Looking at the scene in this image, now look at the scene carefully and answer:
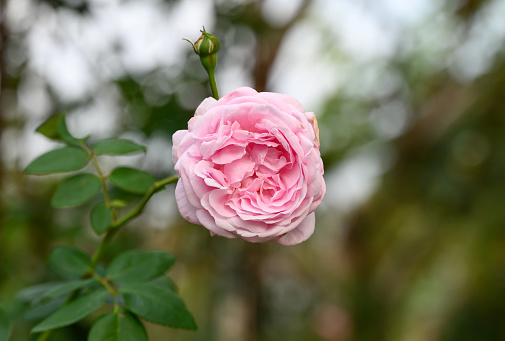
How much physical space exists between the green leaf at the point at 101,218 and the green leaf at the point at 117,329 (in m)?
0.12

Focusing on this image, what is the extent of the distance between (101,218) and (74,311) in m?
0.12

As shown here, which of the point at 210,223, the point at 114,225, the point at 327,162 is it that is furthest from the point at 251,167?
the point at 327,162

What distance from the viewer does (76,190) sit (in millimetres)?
562

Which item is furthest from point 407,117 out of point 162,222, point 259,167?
point 259,167

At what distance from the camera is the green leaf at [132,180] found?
1.90 feet

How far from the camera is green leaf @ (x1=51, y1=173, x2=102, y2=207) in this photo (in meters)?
0.55

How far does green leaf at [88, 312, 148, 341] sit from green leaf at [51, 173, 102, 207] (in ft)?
0.45

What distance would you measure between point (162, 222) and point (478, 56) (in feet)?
7.36

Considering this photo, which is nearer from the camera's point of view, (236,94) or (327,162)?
(236,94)

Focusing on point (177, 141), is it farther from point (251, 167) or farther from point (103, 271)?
point (103, 271)

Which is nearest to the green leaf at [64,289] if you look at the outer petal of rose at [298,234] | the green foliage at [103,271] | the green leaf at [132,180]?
the green foliage at [103,271]

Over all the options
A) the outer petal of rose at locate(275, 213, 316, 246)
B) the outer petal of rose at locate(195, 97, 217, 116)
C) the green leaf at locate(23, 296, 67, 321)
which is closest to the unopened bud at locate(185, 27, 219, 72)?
the outer petal of rose at locate(195, 97, 217, 116)

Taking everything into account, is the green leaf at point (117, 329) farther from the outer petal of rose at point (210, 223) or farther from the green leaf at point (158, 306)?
the outer petal of rose at point (210, 223)

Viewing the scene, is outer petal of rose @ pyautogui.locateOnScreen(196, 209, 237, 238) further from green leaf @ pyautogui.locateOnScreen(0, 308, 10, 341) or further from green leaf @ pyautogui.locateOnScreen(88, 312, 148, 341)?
green leaf @ pyautogui.locateOnScreen(0, 308, 10, 341)
